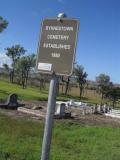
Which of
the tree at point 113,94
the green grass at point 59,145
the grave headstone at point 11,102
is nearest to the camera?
the green grass at point 59,145

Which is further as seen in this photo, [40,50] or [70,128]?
[70,128]

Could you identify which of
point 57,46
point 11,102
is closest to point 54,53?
point 57,46

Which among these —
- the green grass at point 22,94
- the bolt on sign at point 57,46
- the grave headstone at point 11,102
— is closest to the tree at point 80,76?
the green grass at point 22,94

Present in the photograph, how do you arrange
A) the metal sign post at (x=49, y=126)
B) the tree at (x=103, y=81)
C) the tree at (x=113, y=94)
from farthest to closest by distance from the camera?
the tree at (x=103, y=81) → the tree at (x=113, y=94) → the metal sign post at (x=49, y=126)

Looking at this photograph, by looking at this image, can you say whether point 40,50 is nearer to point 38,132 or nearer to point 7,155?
point 7,155

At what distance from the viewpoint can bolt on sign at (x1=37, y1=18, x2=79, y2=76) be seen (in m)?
4.36

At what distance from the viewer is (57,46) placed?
175 inches

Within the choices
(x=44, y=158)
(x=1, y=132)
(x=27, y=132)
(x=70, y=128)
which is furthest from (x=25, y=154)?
(x=70, y=128)

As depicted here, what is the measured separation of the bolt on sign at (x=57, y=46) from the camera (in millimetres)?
4355

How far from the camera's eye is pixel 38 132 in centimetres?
1523

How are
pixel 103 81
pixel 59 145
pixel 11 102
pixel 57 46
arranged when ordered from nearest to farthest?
pixel 57 46, pixel 59 145, pixel 11 102, pixel 103 81

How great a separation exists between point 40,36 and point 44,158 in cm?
151

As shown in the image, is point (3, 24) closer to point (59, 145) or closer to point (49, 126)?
point (59, 145)

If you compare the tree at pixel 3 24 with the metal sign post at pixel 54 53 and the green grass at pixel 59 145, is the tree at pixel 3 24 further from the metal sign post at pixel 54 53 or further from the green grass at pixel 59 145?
the metal sign post at pixel 54 53
